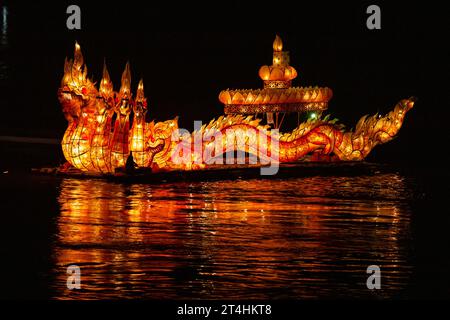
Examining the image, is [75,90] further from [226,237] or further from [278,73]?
[226,237]

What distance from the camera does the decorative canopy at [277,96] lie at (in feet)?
77.2

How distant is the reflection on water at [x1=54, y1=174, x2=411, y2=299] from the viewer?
46.6 feet

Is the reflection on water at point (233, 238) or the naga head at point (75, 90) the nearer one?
the reflection on water at point (233, 238)

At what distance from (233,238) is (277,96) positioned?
23.4 feet

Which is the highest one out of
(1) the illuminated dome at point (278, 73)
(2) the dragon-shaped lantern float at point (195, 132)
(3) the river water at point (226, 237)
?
(1) the illuminated dome at point (278, 73)

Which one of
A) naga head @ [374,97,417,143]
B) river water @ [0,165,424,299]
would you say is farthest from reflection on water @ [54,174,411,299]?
naga head @ [374,97,417,143]

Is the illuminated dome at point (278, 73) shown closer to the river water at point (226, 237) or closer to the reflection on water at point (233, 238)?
the river water at point (226, 237)

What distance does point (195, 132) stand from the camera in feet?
74.5

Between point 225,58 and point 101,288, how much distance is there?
24.6m

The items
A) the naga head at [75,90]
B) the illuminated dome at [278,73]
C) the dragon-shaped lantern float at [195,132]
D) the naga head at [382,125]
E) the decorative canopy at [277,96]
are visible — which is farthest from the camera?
the naga head at [382,125]

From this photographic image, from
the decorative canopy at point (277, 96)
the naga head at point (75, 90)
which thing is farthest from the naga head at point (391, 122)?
the naga head at point (75, 90)

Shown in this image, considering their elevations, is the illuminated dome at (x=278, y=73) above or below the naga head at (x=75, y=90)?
above

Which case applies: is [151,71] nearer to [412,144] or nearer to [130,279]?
[412,144]

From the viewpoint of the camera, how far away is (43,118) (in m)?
32.5
